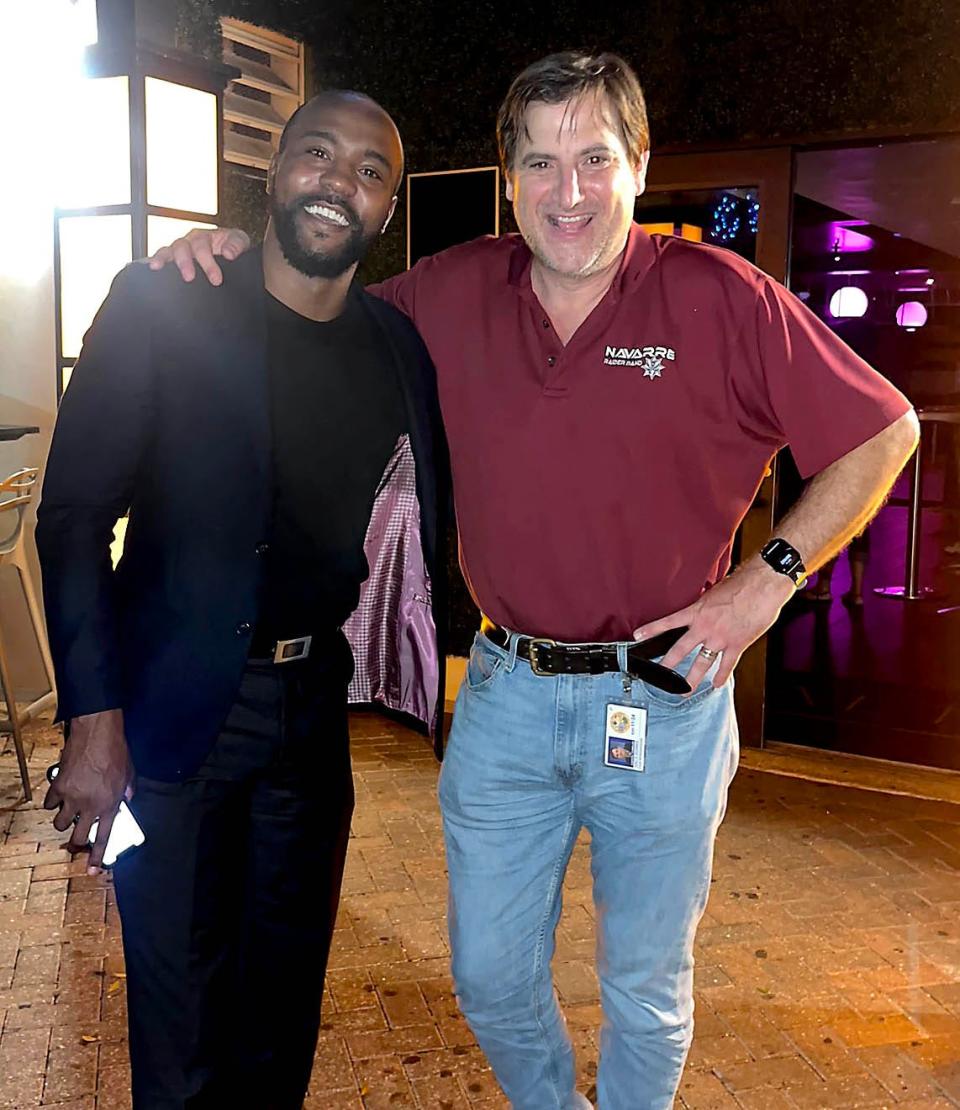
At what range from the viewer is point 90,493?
202 centimetres

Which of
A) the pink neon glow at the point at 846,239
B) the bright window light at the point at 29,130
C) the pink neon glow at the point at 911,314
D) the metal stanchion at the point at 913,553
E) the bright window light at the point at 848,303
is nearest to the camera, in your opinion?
the bright window light at the point at 29,130

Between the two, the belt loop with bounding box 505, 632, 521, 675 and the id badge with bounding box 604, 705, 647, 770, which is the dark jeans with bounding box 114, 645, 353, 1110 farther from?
the id badge with bounding box 604, 705, 647, 770

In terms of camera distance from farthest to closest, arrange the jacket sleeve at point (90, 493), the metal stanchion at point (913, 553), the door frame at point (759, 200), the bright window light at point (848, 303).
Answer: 1. the bright window light at point (848, 303)
2. the metal stanchion at point (913, 553)
3. the door frame at point (759, 200)
4. the jacket sleeve at point (90, 493)

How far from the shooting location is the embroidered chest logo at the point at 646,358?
7.25 feet

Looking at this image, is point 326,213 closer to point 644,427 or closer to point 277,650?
point 644,427

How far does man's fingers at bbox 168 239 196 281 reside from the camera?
2164mm

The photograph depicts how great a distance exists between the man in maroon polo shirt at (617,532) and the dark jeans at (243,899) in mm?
303

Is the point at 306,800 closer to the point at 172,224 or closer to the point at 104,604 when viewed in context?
the point at 104,604

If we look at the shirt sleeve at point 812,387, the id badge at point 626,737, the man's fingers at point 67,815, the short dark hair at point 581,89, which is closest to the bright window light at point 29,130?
the short dark hair at point 581,89

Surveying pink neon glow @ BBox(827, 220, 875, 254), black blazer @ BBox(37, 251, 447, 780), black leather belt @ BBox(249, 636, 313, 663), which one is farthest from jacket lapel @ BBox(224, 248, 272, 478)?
pink neon glow @ BBox(827, 220, 875, 254)

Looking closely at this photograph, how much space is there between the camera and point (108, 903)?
146 inches

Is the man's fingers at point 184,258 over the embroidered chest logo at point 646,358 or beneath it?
over

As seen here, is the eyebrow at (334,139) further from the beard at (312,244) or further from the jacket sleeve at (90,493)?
the jacket sleeve at (90,493)

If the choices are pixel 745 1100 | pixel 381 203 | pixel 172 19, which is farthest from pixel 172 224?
pixel 745 1100
